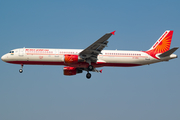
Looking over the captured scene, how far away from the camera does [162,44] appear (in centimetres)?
5800

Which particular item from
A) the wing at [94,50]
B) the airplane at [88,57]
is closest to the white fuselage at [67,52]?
the airplane at [88,57]

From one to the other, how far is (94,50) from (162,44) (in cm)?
1452

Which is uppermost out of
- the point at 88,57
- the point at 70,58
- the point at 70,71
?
the point at 88,57

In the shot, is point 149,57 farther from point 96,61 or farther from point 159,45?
point 96,61

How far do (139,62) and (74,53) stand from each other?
11971mm

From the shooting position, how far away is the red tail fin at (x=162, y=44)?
56.7m

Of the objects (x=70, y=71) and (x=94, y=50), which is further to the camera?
(x=70, y=71)

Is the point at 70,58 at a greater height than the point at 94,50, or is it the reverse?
the point at 94,50

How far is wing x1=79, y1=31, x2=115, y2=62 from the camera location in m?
49.4

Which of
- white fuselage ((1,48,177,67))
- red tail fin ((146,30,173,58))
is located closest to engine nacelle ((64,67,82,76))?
white fuselage ((1,48,177,67))

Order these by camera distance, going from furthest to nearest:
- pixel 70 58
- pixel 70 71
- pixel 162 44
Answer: pixel 70 71 → pixel 162 44 → pixel 70 58

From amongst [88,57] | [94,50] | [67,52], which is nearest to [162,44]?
[94,50]

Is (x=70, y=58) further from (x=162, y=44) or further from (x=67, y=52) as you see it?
(x=162, y=44)

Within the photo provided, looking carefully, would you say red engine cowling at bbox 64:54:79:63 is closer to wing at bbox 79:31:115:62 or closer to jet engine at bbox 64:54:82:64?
jet engine at bbox 64:54:82:64
